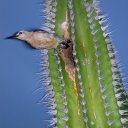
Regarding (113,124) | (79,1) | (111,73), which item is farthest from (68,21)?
(113,124)

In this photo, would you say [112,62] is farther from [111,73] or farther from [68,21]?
[68,21]

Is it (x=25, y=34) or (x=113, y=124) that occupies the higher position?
(x=25, y=34)

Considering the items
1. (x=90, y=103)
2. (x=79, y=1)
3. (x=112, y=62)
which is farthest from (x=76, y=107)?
(x=79, y=1)

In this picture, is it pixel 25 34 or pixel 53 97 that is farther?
pixel 53 97

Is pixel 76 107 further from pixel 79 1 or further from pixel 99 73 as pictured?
pixel 79 1

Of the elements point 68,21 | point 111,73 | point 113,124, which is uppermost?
point 68,21

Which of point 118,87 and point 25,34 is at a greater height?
point 25,34
